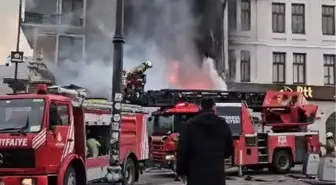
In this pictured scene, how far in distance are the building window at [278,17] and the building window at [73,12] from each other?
39.5 ft

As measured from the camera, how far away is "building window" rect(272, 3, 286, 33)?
3359cm

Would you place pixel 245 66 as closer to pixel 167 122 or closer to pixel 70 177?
pixel 167 122

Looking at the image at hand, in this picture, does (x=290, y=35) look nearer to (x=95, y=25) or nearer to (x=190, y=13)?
(x=190, y=13)

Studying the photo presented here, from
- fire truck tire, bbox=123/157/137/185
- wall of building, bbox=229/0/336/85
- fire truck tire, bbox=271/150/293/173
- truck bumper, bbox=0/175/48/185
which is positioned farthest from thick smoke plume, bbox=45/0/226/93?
truck bumper, bbox=0/175/48/185

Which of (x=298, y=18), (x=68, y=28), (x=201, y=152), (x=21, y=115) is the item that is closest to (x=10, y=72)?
(x=68, y=28)

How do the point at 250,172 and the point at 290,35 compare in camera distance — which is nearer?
the point at 250,172

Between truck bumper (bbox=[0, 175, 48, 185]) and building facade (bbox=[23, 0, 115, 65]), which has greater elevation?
building facade (bbox=[23, 0, 115, 65])

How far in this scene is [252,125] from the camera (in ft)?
61.6

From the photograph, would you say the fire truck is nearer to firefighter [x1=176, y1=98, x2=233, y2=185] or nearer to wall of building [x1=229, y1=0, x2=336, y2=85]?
firefighter [x1=176, y1=98, x2=233, y2=185]

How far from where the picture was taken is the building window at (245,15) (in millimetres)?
33369

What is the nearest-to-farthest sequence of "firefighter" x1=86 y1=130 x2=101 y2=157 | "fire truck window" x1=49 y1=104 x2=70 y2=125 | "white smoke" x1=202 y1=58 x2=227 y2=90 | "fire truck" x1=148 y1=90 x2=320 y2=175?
"fire truck window" x1=49 y1=104 x2=70 y2=125 → "firefighter" x1=86 y1=130 x2=101 y2=157 → "fire truck" x1=148 y1=90 x2=320 y2=175 → "white smoke" x1=202 y1=58 x2=227 y2=90

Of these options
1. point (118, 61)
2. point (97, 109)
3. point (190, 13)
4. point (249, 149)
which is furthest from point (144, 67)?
point (190, 13)

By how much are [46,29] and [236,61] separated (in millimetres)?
11823

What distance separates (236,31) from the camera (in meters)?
33.1
